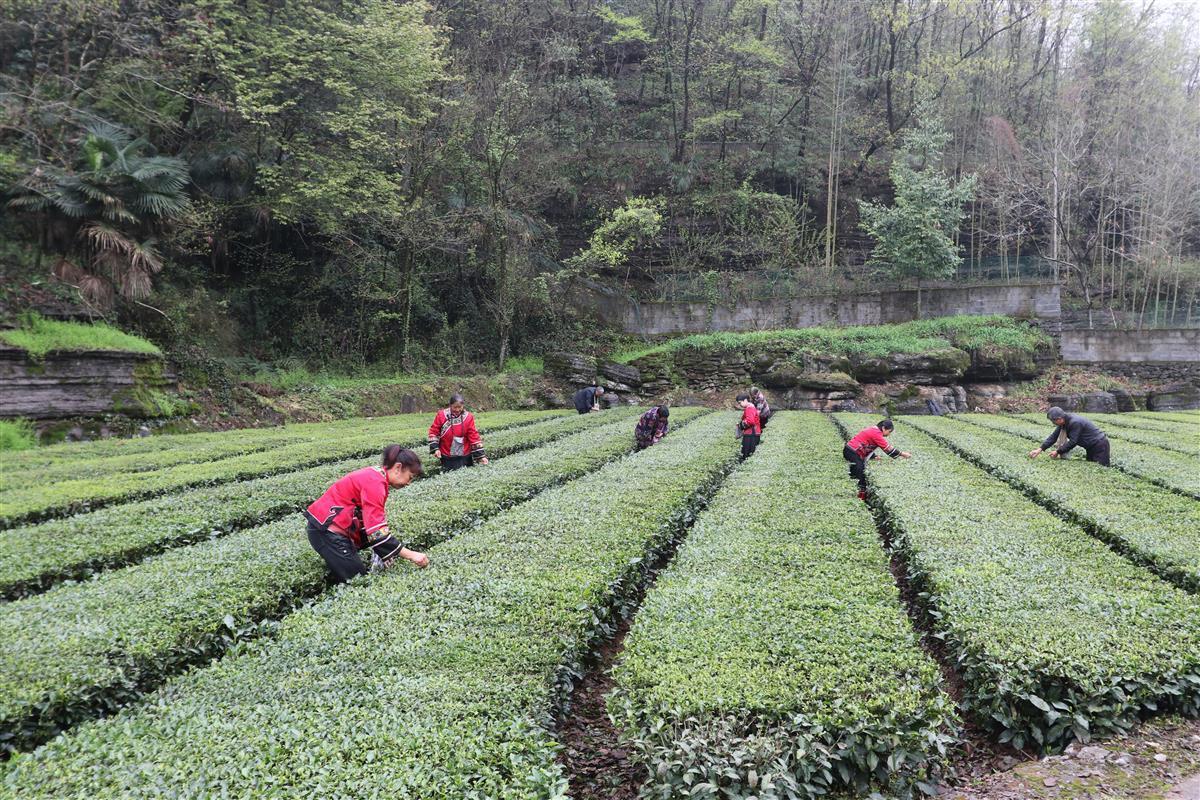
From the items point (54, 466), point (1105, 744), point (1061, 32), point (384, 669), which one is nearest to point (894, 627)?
point (1105, 744)

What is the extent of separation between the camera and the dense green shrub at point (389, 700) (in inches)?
118

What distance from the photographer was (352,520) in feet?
19.8

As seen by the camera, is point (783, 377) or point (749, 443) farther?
point (783, 377)

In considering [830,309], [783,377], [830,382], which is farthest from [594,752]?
[830,309]

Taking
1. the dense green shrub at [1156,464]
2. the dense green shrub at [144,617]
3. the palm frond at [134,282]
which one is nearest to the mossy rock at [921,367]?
the dense green shrub at [1156,464]

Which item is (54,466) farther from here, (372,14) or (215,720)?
(372,14)

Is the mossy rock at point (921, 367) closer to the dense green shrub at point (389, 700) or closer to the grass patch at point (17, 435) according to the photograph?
the dense green shrub at point (389, 700)

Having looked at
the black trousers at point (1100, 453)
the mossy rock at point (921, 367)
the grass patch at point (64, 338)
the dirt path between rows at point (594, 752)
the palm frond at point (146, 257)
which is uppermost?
the palm frond at point (146, 257)

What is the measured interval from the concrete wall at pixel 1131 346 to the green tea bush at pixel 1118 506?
2052cm

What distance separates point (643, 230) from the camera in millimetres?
29578

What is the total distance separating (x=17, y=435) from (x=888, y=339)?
28.9 metres

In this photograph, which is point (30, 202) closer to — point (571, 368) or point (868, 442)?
point (571, 368)

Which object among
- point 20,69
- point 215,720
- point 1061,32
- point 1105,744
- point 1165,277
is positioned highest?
point 1061,32

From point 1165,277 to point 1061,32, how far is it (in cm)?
1671
